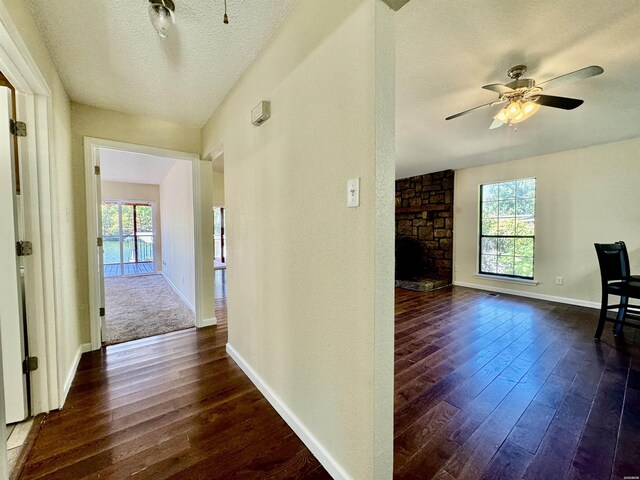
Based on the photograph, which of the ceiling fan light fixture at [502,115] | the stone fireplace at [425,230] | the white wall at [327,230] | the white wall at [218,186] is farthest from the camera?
the white wall at [218,186]

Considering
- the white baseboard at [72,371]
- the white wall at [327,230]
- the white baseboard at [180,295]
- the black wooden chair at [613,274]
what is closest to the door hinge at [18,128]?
the white wall at [327,230]

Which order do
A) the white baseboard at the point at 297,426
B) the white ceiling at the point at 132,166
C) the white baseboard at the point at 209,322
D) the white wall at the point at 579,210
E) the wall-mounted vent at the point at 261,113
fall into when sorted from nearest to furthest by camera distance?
the white baseboard at the point at 297,426 < the wall-mounted vent at the point at 261,113 < the white baseboard at the point at 209,322 < the white wall at the point at 579,210 < the white ceiling at the point at 132,166

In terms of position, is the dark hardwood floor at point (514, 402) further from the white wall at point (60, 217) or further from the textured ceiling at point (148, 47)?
the textured ceiling at point (148, 47)

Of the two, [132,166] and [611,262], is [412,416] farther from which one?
[132,166]

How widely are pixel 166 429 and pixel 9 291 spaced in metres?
1.22

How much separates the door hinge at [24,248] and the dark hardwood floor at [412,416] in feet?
3.32

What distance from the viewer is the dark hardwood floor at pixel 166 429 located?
1.29 meters

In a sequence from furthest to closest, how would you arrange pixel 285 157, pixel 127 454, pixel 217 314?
pixel 217 314 < pixel 285 157 < pixel 127 454

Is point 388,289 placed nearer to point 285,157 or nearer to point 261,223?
point 285,157

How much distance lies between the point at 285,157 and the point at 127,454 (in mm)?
1765

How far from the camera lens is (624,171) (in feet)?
11.9

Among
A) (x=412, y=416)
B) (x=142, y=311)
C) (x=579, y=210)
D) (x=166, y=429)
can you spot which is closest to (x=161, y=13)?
(x=166, y=429)

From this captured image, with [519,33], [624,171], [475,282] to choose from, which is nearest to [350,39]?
[519,33]

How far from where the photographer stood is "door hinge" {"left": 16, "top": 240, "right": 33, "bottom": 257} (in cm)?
160
